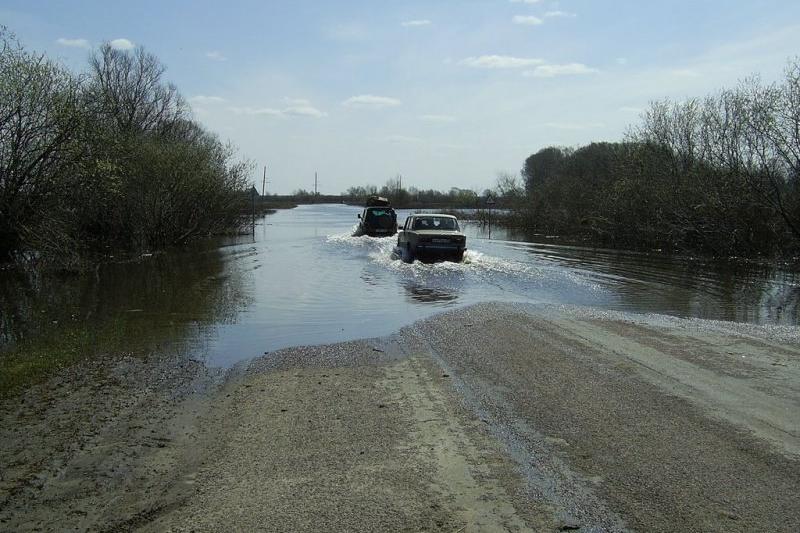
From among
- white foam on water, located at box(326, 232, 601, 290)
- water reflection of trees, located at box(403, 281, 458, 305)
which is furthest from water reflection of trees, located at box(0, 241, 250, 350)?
white foam on water, located at box(326, 232, 601, 290)

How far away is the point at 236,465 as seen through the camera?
4.70m

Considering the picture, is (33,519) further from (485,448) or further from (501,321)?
(501,321)

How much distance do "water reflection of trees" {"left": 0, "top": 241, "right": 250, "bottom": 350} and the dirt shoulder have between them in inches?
102

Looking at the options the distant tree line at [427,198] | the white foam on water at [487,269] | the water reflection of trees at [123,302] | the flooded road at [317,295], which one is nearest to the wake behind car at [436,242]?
the white foam on water at [487,269]

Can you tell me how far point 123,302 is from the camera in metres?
13.2

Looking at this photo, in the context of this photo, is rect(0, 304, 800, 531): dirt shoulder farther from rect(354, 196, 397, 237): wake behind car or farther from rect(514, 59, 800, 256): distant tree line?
rect(354, 196, 397, 237): wake behind car

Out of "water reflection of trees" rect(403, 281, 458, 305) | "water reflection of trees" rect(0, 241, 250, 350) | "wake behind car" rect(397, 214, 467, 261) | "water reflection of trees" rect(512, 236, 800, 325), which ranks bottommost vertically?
"water reflection of trees" rect(0, 241, 250, 350)

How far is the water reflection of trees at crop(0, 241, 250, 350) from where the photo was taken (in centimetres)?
1011

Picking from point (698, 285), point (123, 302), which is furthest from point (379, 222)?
point (123, 302)

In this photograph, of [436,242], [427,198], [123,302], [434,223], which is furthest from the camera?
[427,198]

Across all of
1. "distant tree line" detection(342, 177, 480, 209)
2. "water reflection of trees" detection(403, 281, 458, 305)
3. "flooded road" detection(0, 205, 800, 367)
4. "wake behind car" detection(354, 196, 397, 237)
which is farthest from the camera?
"distant tree line" detection(342, 177, 480, 209)

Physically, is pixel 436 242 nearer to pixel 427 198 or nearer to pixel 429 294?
pixel 429 294

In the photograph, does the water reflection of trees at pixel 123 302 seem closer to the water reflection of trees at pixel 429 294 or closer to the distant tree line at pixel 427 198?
the water reflection of trees at pixel 429 294

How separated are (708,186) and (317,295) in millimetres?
20748
